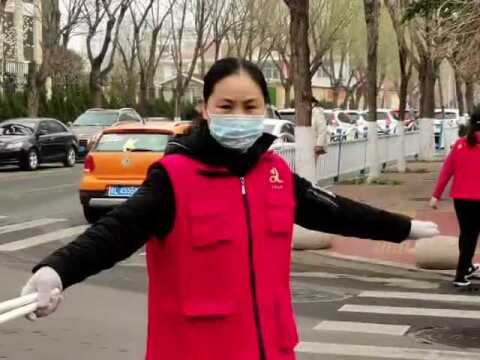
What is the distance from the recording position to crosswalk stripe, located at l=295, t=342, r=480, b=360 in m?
6.72

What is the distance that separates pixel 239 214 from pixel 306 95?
10.6 m

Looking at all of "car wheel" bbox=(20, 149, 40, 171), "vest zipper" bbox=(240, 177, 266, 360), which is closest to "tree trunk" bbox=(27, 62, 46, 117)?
"car wheel" bbox=(20, 149, 40, 171)

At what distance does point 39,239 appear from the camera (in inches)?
520

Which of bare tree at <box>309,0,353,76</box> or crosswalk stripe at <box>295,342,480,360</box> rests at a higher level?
bare tree at <box>309,0,353,76</box>

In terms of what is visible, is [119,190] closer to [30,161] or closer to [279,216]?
[279,216]

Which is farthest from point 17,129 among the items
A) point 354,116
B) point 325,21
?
point 325,21

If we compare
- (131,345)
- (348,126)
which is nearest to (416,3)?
(131,345)

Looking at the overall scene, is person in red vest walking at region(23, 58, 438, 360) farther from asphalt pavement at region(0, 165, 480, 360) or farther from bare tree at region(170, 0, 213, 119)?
bare tree at region(170, 0, 213, 119)

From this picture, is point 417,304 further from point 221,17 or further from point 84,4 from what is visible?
point 221,17

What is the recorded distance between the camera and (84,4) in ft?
137

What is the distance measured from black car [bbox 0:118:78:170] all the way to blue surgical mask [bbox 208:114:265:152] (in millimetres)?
24334

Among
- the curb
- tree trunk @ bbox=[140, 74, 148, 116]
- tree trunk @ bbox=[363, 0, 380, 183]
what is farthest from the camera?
tree trunk @ bbox=[140, 74, 148, 116]

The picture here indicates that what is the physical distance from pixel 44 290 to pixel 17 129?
25.7m

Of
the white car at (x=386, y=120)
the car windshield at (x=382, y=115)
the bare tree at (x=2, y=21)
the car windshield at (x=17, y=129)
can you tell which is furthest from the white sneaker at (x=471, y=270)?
the car windshield at (x=382, y=115)
